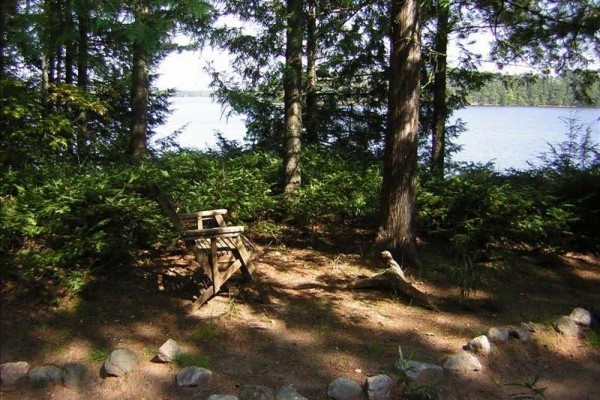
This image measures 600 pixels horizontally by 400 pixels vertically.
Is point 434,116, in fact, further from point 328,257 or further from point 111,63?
point 111,63

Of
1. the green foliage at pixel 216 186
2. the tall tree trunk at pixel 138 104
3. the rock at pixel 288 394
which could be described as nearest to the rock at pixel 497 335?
the rock at pixel 288 394

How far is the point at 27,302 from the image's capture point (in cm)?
410

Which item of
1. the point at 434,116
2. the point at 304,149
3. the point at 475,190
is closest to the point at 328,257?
the point at 475,190

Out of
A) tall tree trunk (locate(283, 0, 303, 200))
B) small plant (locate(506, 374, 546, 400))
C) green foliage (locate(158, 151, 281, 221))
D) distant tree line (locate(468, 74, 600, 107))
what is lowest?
small plant (locate(506, 374, 546, 400))

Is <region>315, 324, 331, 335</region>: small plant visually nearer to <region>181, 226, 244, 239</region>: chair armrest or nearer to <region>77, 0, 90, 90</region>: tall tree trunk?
<region>181, 226, 244, 239</region>: chair armrest

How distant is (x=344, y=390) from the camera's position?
323cm

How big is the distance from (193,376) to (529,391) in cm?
238

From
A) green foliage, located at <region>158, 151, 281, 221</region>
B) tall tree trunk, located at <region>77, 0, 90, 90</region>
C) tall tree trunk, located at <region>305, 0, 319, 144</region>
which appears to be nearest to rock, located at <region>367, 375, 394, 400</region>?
green foliage, located at <region>158, 151, 281, 221</region>

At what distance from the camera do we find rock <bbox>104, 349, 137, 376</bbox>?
3.33m

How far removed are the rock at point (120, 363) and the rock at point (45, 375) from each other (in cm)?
31

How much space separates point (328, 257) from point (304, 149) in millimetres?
3055

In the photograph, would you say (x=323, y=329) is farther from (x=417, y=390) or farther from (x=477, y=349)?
(x=477, y=349)

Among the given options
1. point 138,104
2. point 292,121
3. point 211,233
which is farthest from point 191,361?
point 138,104

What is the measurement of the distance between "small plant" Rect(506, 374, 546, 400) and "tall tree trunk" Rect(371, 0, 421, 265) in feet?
7.30
